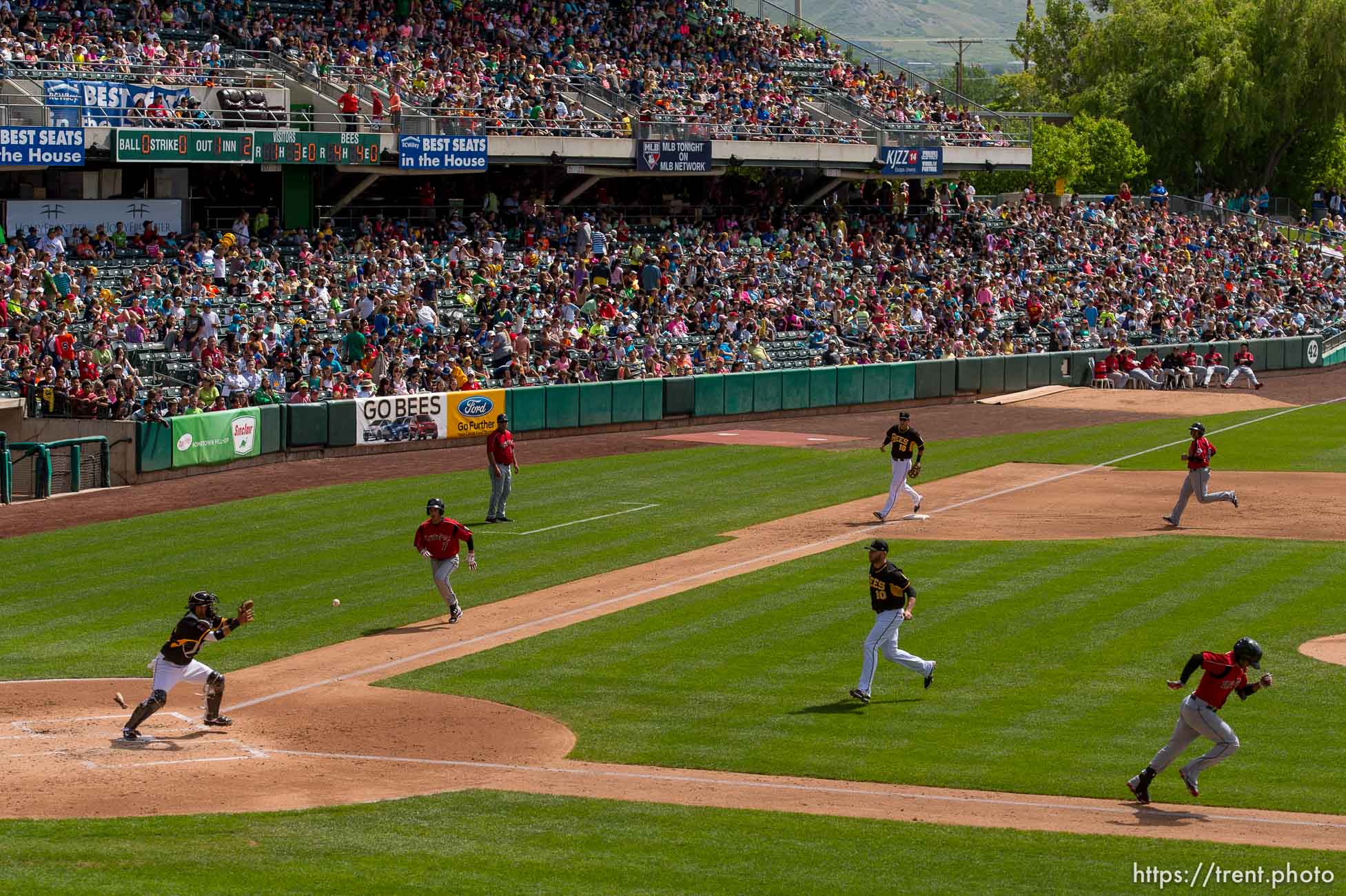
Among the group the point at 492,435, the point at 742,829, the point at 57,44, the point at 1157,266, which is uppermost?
the point at 57,44

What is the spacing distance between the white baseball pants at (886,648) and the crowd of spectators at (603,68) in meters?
30.9

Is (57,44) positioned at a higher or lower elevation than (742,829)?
higher

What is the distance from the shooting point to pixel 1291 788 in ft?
50.4

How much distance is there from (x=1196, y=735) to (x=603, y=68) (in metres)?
41.4

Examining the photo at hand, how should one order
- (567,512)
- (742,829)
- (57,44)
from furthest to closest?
(57,44)
(567,512)
(742,829)

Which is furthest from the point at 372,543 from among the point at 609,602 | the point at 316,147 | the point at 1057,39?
the point at 1057,39

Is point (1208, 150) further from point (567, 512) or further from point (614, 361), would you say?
point (567, 512)

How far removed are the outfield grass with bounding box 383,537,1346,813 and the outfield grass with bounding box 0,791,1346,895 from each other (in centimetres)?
183

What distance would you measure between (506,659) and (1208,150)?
7255cm

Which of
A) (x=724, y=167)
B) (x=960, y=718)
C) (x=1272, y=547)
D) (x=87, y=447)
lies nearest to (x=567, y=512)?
(x=87, y=447)

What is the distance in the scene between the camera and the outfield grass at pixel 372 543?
2270 centimetres

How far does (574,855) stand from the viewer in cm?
1349

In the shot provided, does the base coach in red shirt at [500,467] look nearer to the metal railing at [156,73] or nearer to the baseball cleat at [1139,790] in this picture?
the baseball cleat at [1139,790]

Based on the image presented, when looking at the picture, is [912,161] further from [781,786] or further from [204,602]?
[781,786]
